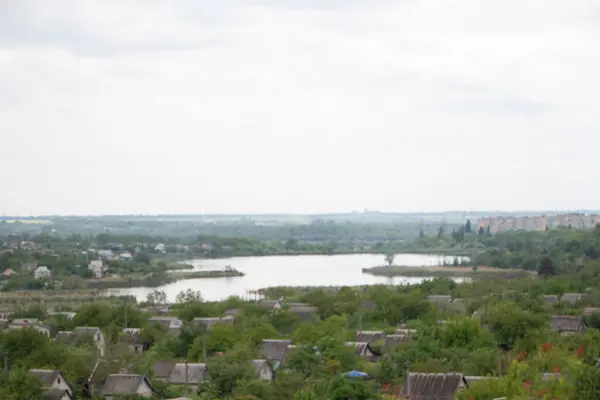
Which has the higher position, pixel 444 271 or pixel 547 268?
pixel 547 268

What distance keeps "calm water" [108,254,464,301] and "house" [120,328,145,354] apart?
10810 millimetres

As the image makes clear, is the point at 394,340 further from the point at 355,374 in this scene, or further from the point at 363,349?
the point at 355,374

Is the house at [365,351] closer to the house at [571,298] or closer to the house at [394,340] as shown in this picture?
the house at [394,340]

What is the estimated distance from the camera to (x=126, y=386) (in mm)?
11523

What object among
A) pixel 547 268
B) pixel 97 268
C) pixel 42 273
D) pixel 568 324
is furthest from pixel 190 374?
pixel 97 268

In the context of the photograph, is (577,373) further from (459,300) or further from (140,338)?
(459,300)

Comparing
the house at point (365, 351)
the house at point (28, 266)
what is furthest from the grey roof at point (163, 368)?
the house at point (28, 266)

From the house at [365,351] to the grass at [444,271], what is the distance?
20.4m

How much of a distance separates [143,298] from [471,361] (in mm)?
17243

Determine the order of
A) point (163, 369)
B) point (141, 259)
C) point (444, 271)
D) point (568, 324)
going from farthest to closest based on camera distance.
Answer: point (141, 259) → point (444, 271) → point (568, 324) → point (163, 369)

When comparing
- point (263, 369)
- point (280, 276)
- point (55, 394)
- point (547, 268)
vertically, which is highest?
point (547, 268)

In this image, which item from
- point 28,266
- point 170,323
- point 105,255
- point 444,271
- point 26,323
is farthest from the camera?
point 105,255

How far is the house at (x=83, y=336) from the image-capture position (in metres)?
15.1

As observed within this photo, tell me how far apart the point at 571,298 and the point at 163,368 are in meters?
10.2
